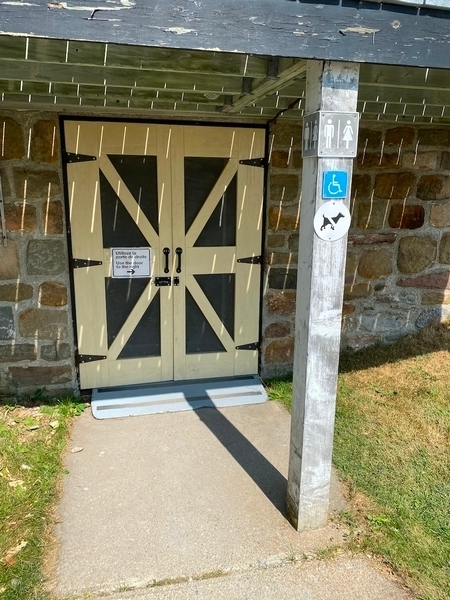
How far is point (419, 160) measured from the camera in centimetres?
433

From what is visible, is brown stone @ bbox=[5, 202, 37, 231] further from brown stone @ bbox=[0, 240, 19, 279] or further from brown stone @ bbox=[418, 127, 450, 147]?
brown stone @ bbox=[418, 127, 450, 147]

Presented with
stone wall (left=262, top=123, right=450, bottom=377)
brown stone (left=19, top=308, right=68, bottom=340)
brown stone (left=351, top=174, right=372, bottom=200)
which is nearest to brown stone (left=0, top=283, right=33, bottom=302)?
brown stone (left=19, top=308, right=68, bottom=340)

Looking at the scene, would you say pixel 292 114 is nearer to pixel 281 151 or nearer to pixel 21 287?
pixel 281 151

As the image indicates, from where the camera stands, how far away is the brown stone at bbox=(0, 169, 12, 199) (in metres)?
3.49

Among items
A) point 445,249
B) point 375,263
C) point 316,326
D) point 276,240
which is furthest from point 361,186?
point 316,326

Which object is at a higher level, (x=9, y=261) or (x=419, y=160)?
(x=419, y=160)

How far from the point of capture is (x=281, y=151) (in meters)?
3.96

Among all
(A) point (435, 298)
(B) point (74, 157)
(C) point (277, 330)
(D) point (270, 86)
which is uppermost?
(D) point (270, 86)

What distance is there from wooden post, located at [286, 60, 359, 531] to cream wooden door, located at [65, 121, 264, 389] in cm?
175

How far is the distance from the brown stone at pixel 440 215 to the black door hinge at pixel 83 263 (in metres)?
3.06

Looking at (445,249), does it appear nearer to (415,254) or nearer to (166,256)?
(415,254)

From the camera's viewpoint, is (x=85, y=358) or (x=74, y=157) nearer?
(x=74, y=157)

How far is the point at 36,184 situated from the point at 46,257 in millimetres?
549

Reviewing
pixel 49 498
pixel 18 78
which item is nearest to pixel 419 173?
pixel 18 78
